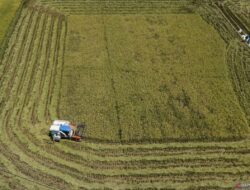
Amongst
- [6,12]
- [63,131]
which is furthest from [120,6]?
[63,131]

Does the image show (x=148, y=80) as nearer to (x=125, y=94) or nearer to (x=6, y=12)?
(x=125, y=94)

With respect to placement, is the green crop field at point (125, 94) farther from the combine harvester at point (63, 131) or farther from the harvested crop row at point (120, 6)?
the combine harvester at point (63, 131)

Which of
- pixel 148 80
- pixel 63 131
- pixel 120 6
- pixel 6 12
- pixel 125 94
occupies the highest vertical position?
pixel 120 6

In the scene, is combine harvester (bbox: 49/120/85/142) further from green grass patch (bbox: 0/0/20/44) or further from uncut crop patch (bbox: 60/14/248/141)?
green grass patch (bbox: 0/0/20/44)

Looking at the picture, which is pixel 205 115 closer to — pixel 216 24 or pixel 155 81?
pixel 155 81

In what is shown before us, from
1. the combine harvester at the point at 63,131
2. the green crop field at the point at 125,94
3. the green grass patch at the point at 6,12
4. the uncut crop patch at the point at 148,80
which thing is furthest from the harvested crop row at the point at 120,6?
the combine harvester at the point at 63,131
